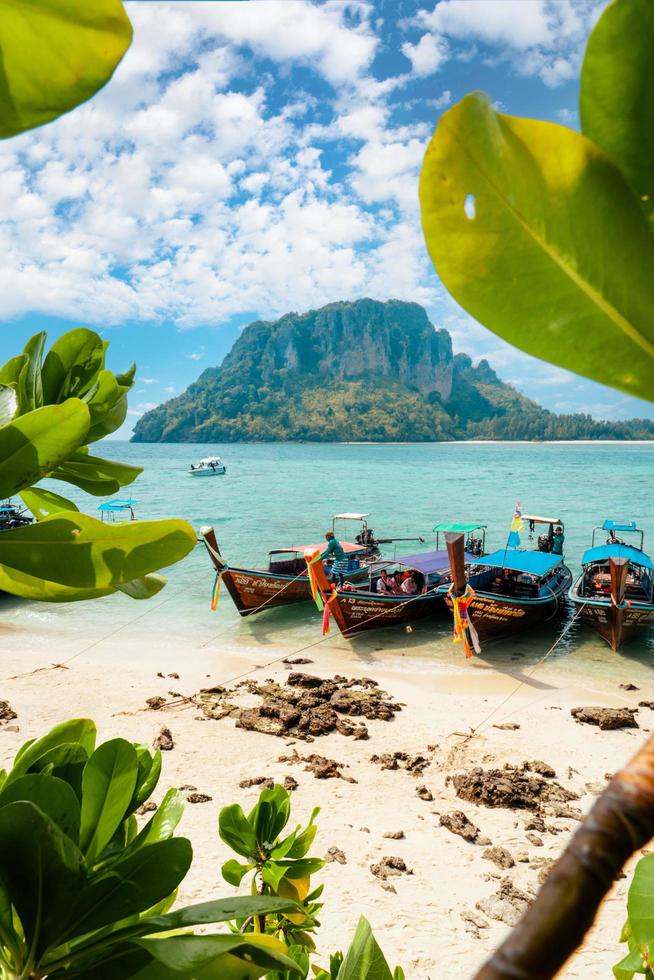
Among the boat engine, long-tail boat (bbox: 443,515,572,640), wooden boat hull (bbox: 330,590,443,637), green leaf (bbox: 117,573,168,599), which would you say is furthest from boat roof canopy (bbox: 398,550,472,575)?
green leaf (bbox: 117,573,168,599)

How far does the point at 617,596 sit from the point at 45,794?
45.5ft

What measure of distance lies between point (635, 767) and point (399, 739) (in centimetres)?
997

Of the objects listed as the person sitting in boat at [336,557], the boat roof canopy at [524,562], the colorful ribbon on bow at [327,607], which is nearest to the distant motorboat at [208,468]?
the person sitting in boat at [336,557]

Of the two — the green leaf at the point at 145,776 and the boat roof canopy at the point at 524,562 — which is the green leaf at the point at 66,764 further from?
the boat roof canopy at the point at 524,562

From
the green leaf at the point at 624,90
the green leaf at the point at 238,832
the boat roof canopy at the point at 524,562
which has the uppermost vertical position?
the green leaf at the point at 624,90

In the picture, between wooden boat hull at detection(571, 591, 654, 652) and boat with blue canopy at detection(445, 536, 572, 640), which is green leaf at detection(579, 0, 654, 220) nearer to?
boat with blue canopy at detection(445, 536, 572, 640)

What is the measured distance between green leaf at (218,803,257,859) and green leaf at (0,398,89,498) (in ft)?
4.18

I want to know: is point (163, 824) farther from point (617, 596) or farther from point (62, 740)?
point (617, 596)

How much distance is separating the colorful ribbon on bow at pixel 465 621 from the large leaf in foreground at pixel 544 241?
39.2 ft

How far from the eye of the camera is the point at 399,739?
9414mm

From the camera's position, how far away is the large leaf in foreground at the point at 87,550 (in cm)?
61

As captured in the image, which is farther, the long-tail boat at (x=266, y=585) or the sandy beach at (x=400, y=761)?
the long-tail boat at (x=266, y=585)

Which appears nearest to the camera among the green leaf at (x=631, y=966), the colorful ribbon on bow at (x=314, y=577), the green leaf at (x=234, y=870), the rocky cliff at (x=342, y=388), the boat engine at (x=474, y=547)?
the green leaf at (x=631, y=966)

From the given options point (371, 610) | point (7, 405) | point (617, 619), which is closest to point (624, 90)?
point (7, 405)
